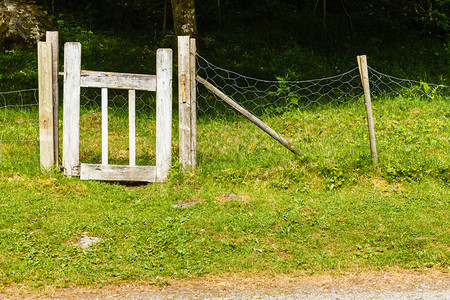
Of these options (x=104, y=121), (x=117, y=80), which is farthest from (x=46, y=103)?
(x=117, y=80)

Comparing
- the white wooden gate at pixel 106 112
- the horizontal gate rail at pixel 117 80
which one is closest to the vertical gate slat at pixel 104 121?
the white wooden gate at pixel 106 112

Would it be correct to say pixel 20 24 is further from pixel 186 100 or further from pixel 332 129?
pixel 332 129

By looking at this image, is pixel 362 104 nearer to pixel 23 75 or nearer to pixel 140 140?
pixel 140 140

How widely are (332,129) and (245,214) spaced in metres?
3.57

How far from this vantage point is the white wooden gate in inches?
303

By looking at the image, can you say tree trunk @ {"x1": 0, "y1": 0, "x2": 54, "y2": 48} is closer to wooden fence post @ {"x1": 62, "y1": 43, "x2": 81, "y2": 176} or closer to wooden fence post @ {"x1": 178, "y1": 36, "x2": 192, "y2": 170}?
wooden fence post @ {"x1": 62, "y1": 43, "x2": 81, "y2": 176}

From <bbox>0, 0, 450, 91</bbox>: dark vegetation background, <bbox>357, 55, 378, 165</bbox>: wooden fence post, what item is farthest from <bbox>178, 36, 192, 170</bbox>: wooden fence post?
<bbox>0, 0, 450, 91</bbox>: dark vegetation background

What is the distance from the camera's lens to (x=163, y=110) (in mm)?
7793

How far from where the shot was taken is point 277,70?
1297 centimetres

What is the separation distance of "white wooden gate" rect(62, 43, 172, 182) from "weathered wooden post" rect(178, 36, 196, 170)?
0.17 m

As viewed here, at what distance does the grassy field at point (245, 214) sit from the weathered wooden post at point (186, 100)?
0.79 ft

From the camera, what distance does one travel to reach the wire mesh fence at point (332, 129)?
818cm

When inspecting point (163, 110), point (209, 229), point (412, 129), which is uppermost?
point (163, 110)

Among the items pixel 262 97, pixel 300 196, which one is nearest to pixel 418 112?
pixel 262 97
